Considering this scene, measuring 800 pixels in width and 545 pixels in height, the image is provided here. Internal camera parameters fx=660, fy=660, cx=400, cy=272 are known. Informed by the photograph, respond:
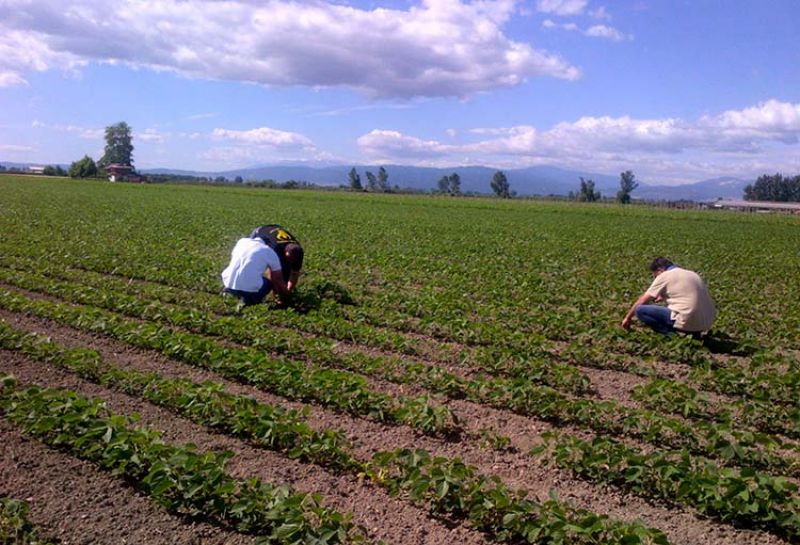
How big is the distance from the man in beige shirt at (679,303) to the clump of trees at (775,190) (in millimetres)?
145844

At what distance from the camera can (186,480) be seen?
446 cm

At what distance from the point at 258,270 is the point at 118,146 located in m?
139

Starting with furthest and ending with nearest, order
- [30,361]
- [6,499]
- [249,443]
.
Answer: [30,361]
[249,443]
[6,499]

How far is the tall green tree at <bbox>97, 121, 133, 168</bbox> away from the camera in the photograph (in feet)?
442

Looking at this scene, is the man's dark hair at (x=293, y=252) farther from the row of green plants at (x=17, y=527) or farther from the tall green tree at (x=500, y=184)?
the tall green tree at (x=500, y=184)

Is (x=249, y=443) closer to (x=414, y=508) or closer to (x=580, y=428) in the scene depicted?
(x=414, y=508)

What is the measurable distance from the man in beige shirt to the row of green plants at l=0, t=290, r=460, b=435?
462 cm

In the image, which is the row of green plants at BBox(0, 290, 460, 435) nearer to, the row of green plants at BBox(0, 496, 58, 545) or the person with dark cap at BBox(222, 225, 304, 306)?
the person with dark cap at BBox(222, 225, 304, 306)

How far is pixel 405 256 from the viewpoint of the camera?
61.7ft

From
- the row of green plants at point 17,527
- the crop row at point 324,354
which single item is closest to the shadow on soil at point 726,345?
the crop row at point 324,354

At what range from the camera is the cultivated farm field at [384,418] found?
4391 millimetres

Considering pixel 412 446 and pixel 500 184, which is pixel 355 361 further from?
pixel 500 184

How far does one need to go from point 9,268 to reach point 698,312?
12.9 metres

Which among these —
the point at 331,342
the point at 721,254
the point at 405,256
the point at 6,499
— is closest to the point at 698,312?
the point at 331,342
